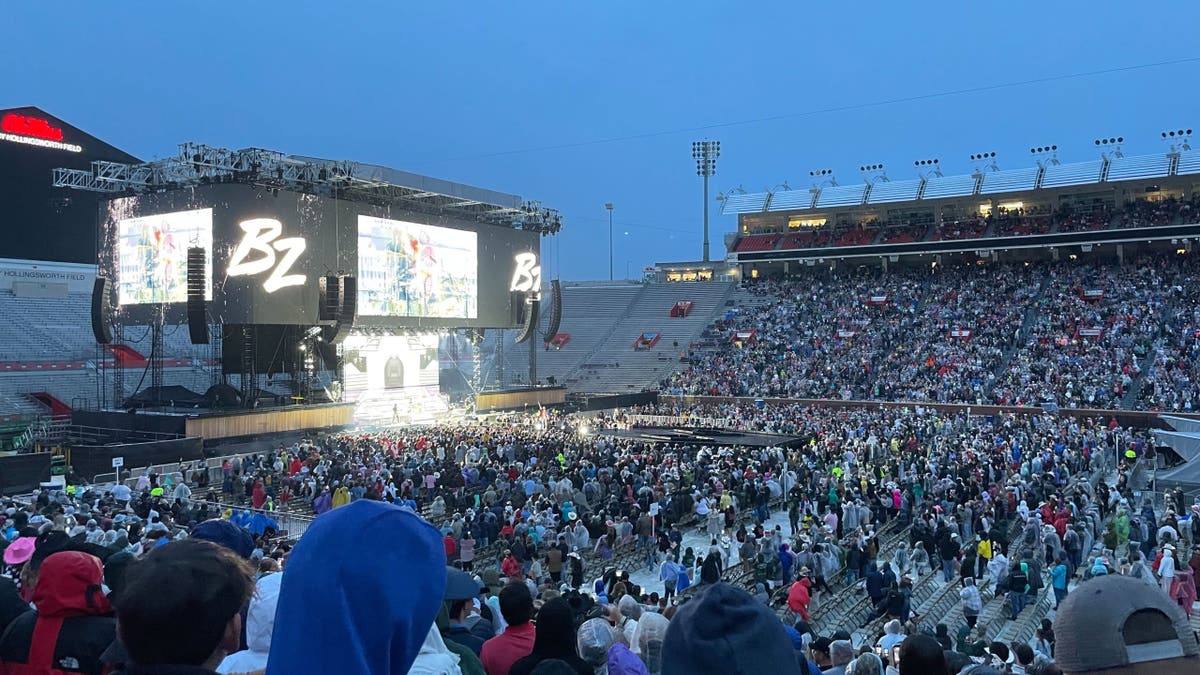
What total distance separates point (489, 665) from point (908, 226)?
52330 mm

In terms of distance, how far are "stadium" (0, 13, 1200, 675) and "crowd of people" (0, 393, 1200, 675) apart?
0.02m

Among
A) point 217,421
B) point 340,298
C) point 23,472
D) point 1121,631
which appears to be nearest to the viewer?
point 1121,631

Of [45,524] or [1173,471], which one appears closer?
[45,524]

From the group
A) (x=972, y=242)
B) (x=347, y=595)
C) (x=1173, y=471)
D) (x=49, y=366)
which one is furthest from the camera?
(x=972, y=242)

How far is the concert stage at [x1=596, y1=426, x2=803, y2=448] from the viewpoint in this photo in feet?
88.4

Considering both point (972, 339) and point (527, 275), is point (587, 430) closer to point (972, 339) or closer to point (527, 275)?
point (527, 275)

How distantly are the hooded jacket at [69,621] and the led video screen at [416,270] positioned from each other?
29916 millimetres

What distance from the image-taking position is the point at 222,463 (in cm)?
2241

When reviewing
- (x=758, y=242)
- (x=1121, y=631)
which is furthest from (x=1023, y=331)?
(x=1121, y=631)

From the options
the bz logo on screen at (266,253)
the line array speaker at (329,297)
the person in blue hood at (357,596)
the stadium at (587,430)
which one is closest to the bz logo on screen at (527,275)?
the stadium at (587,430)

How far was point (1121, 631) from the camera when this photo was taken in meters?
1.76

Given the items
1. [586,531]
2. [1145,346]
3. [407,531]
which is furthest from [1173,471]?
[407,531]

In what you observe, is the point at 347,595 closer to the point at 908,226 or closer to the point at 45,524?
the point at 45,524

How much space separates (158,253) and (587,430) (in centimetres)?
1638
